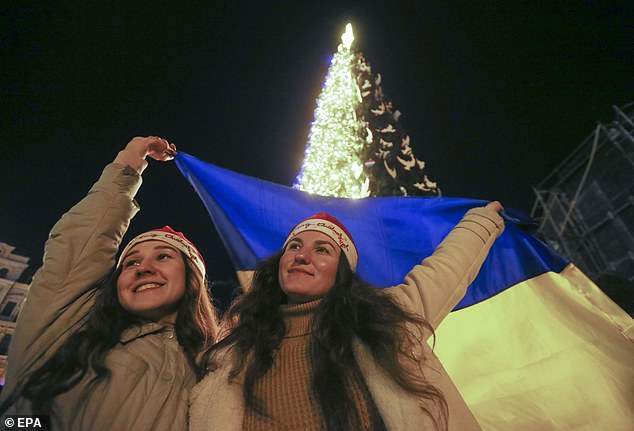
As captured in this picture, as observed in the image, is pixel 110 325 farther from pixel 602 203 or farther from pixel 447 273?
pixel 602 203

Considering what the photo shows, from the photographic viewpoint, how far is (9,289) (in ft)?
46.6

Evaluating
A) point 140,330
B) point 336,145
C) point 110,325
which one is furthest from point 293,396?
point 336,145

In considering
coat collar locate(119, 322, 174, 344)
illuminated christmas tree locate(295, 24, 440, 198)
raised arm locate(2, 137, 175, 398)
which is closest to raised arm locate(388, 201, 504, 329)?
coat collar locate(119, 322, 174, 344)

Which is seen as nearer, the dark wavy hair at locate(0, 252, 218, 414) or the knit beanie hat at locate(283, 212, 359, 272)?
the dark wavy hair at locate(0, 252, 218, 414)

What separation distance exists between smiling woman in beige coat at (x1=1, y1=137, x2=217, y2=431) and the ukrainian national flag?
94 cm

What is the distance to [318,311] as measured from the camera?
1.77m

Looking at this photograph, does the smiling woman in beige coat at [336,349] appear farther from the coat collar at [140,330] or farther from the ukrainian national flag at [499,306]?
the ukrainian national flag at [499,306]

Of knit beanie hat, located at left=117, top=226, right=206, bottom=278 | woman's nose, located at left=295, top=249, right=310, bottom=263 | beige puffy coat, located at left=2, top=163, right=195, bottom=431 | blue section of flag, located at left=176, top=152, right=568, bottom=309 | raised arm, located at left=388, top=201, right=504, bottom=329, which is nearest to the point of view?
beige puffy coat, located at left=2, top=163, right=195, bottom=431

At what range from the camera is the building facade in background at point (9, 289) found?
13766mm

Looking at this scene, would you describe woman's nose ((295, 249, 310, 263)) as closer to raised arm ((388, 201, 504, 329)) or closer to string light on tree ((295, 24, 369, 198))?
raised arm ((388, 201, 504, 329))

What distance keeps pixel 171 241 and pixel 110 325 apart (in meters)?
0.67

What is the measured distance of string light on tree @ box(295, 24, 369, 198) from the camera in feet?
→ 18.9

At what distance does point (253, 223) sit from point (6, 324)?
1790 cm

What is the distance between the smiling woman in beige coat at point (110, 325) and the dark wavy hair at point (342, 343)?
272 millimetres
